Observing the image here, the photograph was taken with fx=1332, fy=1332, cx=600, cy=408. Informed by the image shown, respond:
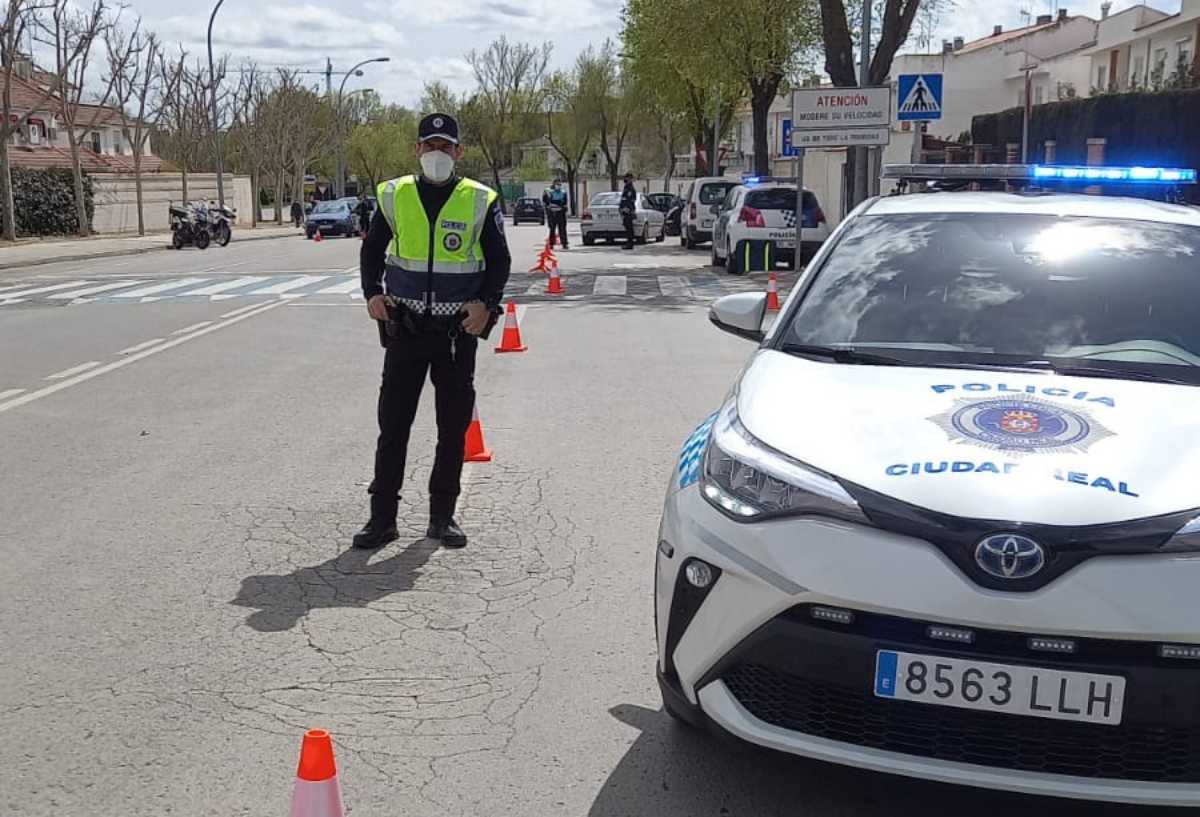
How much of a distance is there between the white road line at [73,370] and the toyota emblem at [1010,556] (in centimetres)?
991

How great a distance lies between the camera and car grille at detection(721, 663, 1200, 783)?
9.55 ft

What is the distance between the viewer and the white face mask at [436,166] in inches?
231

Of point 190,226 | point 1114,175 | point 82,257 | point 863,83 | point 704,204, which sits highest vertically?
point 863,83

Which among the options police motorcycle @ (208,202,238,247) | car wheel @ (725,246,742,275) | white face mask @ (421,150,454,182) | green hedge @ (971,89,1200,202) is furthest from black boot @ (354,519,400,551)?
police motorcycle @ (208,202,238,247)

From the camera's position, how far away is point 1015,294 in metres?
4.30

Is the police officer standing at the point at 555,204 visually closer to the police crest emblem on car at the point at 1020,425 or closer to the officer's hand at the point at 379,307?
the officer's hand at the point at 379,307

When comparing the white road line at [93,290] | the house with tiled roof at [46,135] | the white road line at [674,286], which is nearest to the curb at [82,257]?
the white road line at [93,290]

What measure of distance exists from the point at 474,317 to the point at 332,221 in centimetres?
4523

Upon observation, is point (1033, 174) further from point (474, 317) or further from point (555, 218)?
point (555, 218)

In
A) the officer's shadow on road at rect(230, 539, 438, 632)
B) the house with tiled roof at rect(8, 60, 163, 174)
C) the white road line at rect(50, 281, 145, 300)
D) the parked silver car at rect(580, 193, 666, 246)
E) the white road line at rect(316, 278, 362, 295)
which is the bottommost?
the officer's shadow on road at rect(230, 539, 438, 632)

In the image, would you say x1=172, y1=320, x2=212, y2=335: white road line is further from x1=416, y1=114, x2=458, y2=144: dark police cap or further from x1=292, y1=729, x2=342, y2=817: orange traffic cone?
x1=292, y1=729, x2=342, y2=817: orange traffic cone

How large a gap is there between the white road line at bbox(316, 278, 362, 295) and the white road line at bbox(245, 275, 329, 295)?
59cm

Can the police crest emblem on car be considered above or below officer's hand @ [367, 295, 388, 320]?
below

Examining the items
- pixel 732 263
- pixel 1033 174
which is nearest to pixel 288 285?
pixel 732 263
